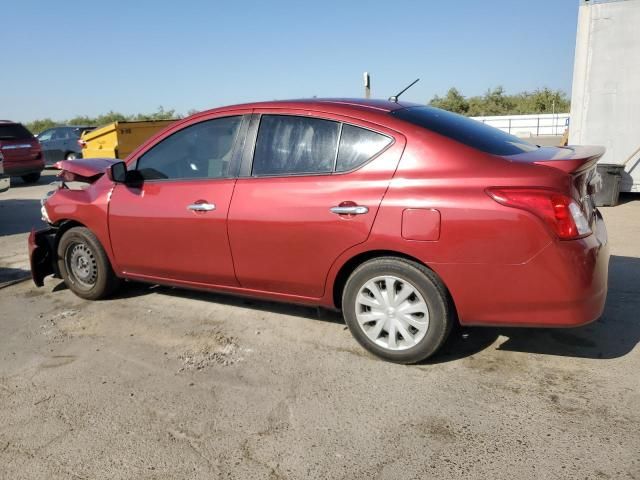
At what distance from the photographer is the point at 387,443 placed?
2.72 metres

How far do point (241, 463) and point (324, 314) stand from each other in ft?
6.45

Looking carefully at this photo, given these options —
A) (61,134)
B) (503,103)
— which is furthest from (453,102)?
(61,134)

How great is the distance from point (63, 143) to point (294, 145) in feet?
57.8

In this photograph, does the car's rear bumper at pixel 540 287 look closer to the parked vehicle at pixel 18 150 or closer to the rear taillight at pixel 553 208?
the rear taillight at pixel 553 208

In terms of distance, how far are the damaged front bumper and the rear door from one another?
2.31 meters

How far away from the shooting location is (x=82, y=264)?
503cm

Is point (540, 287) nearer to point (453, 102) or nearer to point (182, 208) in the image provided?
point (182, 208)

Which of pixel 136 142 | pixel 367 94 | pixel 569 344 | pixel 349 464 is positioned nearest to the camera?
pixel 349 464

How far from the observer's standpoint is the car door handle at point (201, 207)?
13.2 feet

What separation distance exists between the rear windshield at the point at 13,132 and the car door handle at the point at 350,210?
13568 millimetres

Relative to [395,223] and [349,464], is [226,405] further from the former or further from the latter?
[395,223]

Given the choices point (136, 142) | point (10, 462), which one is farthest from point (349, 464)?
point (136, 142)

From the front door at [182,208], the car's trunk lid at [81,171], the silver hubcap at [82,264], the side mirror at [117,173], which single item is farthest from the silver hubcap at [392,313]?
the car's trunk lid at [81,171]

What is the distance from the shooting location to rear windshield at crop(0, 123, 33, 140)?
14.0m
